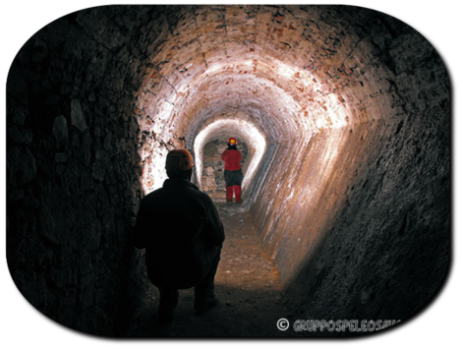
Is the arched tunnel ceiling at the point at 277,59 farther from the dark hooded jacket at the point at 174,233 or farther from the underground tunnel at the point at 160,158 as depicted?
the dark hooded jacket at the point at 174,233

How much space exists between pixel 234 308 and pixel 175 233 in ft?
4.08

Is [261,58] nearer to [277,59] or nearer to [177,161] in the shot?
[277,59]

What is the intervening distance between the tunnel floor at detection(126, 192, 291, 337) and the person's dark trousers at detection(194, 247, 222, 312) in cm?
7

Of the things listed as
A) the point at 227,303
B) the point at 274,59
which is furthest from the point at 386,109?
the point at 227,303

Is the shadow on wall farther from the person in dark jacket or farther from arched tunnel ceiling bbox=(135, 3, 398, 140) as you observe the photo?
the person in dark jacket

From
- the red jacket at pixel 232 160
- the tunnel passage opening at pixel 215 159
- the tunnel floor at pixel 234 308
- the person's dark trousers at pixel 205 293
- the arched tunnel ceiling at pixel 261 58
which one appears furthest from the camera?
the tunnel passage opening at pixel 215 159

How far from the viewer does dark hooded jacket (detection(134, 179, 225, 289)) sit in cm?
274

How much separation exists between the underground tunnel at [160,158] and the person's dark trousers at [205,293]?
0.68 m

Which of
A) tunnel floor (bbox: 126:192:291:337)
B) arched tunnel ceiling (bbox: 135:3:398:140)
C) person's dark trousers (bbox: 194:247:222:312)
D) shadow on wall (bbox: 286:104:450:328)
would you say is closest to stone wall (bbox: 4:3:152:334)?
tunnel floor (bbox: 126:192:291:337)

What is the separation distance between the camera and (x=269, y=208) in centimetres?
651

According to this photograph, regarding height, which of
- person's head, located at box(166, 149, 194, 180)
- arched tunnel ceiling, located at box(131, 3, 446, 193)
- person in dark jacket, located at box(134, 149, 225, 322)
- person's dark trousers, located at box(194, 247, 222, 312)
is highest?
arched tunnel ceiling, located at box(131, 3, 446, 193)

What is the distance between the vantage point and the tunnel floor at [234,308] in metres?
2.86

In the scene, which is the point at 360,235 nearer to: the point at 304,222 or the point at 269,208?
the point at 304,222

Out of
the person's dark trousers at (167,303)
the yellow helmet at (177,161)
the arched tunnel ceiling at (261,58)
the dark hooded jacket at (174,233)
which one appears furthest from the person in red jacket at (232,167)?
the person's dark trousers at (167,303)
